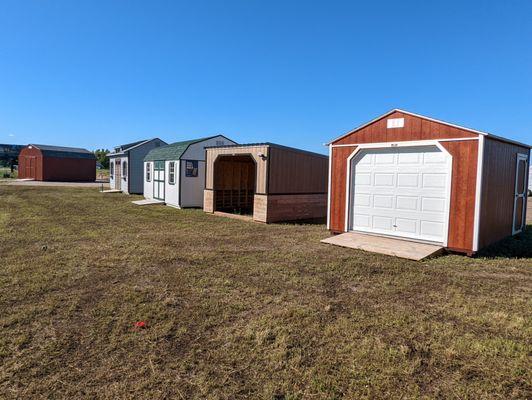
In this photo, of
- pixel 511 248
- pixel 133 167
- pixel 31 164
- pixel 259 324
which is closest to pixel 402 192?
pixel 511 248

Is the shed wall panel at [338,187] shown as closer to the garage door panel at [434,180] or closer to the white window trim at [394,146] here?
the white window trim at [394,146]

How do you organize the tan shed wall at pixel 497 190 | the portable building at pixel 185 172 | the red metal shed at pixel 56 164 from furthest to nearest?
the red metal shed at pixel 56 164 → the portable building at pixel 185 172 → the tan shed wall at pixel 497 190

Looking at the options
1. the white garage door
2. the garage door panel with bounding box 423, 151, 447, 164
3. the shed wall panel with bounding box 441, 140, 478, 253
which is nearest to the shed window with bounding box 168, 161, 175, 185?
the white garage door

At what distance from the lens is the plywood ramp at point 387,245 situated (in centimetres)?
720

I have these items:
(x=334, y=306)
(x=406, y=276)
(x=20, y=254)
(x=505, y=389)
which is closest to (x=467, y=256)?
(x=406, y=276)

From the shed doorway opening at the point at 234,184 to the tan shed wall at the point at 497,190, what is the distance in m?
8.72

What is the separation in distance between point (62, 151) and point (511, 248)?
1613 inches

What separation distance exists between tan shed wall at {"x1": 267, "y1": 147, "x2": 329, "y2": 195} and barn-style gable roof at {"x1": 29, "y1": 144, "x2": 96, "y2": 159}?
110 feet

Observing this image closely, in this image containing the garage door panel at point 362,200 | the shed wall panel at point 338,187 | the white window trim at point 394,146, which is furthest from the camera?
the shed wall panel at point 338,187

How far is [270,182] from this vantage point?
12.0 metres

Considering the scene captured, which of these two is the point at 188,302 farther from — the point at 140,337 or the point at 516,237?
the point at 516,237

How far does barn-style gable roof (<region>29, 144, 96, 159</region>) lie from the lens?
37.5m

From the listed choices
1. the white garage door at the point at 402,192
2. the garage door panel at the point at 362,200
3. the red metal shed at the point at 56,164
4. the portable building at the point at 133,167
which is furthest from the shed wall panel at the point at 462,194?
the red metal shed at the point at 56,164

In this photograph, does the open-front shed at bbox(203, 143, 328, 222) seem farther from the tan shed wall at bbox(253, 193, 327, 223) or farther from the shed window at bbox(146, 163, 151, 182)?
the shed window at bbox(146, 163, 151, 182)
